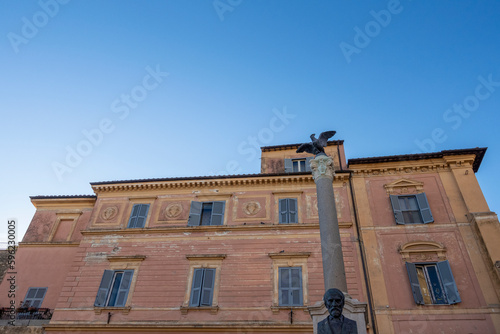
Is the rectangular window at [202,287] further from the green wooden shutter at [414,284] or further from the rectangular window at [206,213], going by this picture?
the green wooden shutter at [414,284]

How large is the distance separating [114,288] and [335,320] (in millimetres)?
11972

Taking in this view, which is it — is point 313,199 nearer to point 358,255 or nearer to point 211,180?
point 358,255

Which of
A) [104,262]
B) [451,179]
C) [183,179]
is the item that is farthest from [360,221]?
[104,262]

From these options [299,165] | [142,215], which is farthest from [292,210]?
[142,215]

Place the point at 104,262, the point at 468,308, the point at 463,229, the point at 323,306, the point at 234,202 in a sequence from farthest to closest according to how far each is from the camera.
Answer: the point at 234,202
the point at 104,262
the point at 463,229
the point at 468,308
the point at 323,306

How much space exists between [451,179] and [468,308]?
6007 millimetres

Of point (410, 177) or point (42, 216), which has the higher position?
point (410, 177)

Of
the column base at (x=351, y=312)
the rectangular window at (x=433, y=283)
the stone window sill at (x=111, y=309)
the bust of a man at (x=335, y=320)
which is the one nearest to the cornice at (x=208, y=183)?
the rectangular window at (x=433, y=283)

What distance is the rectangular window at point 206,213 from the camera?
58.6 feet

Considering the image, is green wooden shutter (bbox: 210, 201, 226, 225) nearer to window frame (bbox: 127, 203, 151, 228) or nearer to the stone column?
window frame (bbox: 127, 203, 151, 228)

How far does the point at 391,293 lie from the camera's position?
14805 mm

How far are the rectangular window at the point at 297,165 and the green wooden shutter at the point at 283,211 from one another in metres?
2.33

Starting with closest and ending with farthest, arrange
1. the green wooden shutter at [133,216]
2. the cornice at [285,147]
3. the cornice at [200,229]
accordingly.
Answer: the cornice at [200,229] < the green wooden shutter at [133,216] < the cornice at [285,147]

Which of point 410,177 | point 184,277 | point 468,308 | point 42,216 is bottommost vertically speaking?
point 468,308
